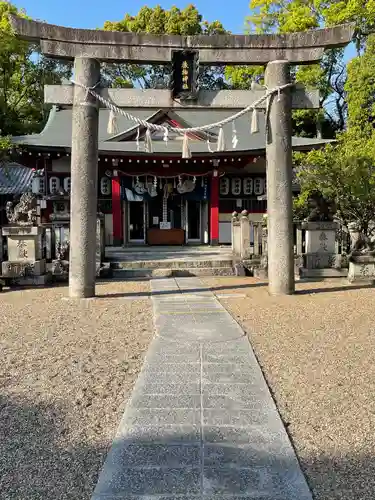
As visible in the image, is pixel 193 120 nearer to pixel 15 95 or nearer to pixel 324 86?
pixel 324 86

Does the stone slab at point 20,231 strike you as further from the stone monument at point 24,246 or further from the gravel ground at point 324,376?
the gravel ground at point 324,376

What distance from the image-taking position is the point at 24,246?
10.3 m

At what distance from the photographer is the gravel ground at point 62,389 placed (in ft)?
8.36

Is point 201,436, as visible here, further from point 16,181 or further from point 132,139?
point 16,181

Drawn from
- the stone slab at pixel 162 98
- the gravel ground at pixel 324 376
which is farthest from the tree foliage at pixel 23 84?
the gravel ground at pixel 324 376

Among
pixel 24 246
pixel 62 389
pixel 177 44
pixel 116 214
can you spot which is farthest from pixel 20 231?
pixel 116 214

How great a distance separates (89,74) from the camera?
803 cm

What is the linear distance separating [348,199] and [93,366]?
30.5 feet

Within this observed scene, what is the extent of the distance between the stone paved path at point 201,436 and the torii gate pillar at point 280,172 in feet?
11.9

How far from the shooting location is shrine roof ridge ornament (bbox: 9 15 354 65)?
787cm

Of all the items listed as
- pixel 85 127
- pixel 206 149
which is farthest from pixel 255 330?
pixel 206 149

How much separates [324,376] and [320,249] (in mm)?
7229

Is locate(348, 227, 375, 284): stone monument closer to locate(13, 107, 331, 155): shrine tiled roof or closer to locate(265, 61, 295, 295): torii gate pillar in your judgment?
locate(265, 61, 295, 295): torii gate pillar

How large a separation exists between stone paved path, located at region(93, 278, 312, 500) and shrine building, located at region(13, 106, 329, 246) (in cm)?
1398
